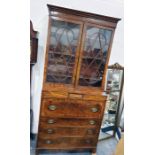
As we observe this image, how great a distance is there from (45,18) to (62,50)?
48cm

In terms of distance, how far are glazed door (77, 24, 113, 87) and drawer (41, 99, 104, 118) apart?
24 centimetres

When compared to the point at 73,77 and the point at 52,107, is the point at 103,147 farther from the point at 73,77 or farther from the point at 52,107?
the point at 73,77

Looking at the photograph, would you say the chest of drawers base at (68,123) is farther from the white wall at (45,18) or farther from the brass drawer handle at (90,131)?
the white wall at (45,18)

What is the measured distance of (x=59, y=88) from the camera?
71.1 inches

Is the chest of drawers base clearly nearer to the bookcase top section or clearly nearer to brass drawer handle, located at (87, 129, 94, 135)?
brass drawer handle, located at (87, 129, 94, 135)

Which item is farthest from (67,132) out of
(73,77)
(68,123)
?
(73,77)

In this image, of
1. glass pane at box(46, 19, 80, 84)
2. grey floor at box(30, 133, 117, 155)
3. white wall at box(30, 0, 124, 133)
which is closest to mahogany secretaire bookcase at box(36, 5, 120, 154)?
glass pane at box(46, 19, 80, 84)

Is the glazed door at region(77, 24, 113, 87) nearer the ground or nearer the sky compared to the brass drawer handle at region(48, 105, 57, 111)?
nearer the sky

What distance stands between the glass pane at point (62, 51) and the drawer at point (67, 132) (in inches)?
22.1

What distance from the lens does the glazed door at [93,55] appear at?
178 cm

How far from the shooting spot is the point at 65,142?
1.95m

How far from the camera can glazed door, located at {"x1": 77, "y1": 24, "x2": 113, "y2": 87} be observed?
5.85ft
